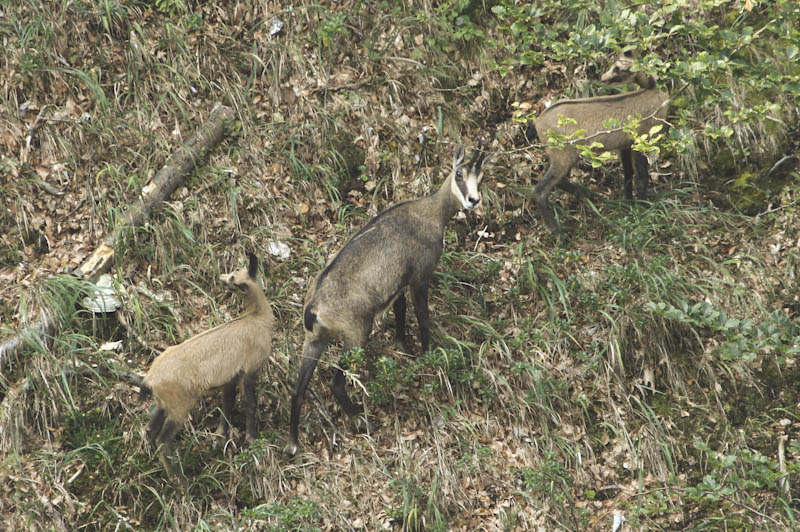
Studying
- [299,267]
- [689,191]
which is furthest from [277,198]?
[689,191]

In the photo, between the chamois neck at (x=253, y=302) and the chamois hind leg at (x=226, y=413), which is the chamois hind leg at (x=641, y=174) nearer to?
the chamois neck at (x=253, y=302)

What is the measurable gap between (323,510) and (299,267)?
89.9 inches

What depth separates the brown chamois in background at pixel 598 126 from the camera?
7391 mm

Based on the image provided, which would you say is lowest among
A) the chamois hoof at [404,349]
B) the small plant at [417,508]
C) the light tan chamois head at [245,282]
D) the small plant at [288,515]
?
the small plant at [417,508]

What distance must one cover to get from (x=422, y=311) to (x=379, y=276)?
0.58 meters

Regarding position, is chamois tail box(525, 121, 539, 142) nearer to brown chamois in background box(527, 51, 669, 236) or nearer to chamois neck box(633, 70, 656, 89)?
brown chamois in background box(527, 51, 669, 236)

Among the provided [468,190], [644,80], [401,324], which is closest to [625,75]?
[644,80]

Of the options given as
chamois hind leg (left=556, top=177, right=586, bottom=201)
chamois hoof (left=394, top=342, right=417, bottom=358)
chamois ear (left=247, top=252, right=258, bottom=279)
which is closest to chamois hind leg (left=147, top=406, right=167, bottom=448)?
chamois ear (left=247, top=252, right=258, bottom=279)

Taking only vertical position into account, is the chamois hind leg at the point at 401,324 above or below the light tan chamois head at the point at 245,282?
below

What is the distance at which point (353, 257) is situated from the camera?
Answer: 623 cm

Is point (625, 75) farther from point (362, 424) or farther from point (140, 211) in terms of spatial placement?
point (140, 211)

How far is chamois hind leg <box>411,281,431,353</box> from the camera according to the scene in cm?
658

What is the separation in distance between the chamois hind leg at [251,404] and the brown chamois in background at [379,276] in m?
0.28

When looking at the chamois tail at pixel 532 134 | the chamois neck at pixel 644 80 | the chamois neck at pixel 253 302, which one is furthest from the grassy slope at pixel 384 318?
the chamois neck at pixel 644 80
